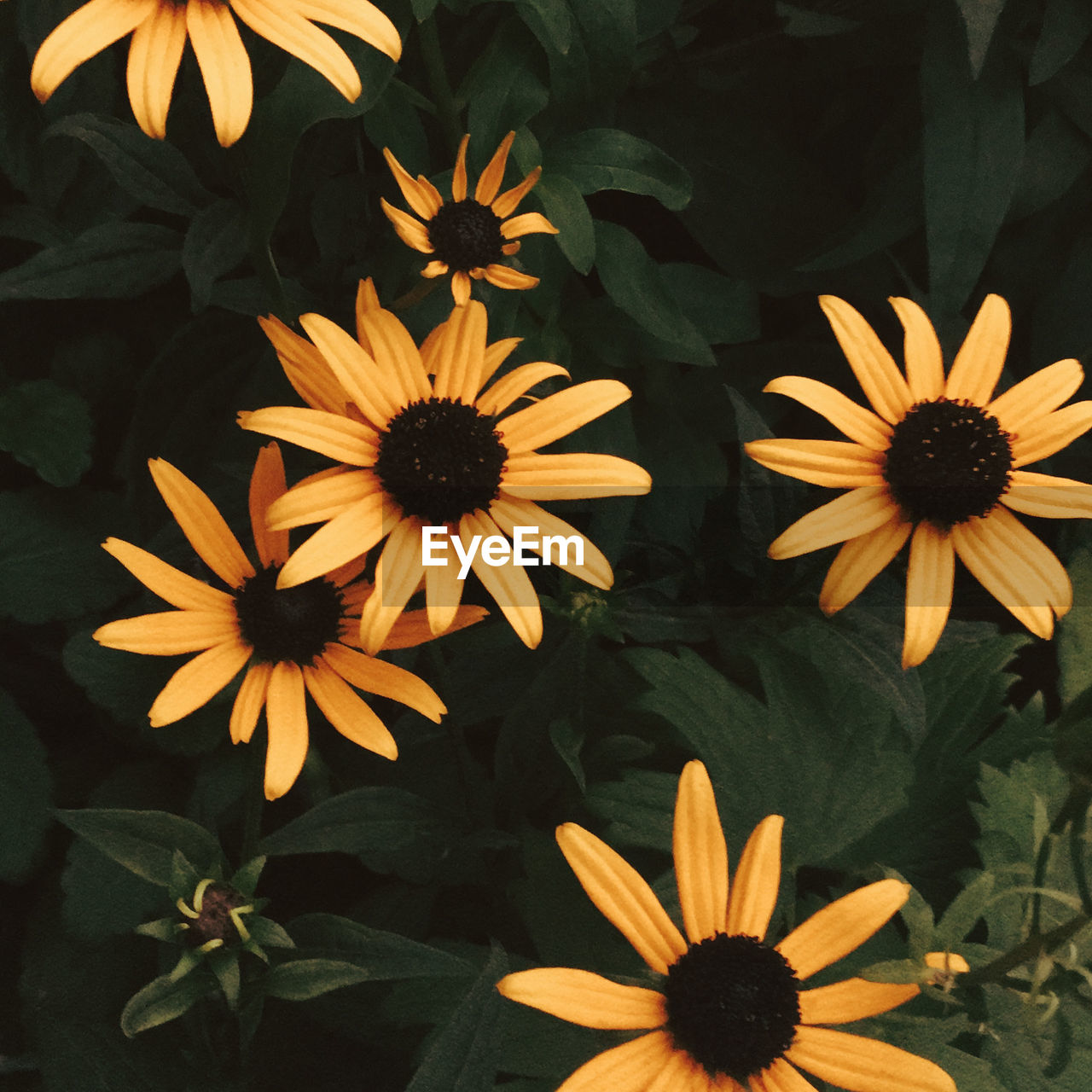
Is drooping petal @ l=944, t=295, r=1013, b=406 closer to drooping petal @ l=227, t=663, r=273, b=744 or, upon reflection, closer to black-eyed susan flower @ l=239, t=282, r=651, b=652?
black-eyed susan flower @ l=239, t=282, r=651, b=652

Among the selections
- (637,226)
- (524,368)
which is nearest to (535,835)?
(524,368)

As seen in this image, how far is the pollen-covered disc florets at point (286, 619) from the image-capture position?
0.72 m

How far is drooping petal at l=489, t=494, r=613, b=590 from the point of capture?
67cm

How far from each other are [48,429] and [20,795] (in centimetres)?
34

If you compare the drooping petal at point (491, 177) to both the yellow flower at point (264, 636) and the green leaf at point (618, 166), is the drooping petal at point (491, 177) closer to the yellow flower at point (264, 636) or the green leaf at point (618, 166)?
the green leaf at point (618, 166)

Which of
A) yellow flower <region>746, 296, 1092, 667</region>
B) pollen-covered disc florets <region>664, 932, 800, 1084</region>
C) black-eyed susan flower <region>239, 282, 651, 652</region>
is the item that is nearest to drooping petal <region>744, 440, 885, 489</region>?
yellow flower <region>746, 296, 1092, 667</region>

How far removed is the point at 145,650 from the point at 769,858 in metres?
0.45

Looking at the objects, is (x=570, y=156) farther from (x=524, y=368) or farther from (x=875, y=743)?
(x=875, y=743)

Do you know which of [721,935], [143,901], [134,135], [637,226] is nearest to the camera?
[721,935]

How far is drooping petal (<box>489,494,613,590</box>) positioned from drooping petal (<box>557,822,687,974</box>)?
0.55 feet

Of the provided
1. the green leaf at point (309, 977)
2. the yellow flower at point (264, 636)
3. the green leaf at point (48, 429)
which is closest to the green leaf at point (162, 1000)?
the green leaf at point (309, 977)

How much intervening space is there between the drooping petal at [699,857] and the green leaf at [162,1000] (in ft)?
1.05

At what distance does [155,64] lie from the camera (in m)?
0.59

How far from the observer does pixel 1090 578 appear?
3.38 ft
